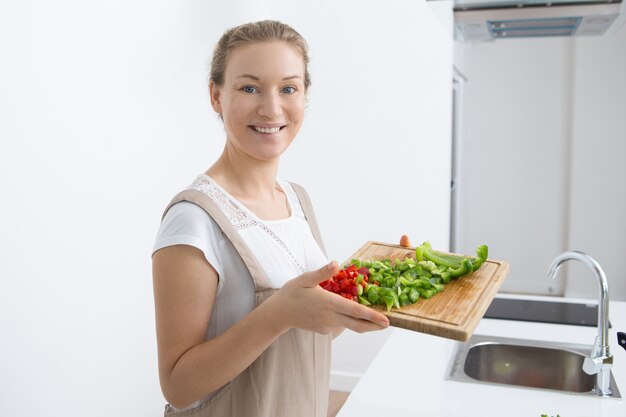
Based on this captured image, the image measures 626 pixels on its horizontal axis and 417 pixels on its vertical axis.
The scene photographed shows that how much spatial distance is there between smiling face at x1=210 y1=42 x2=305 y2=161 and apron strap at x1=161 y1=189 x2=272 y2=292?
143mm

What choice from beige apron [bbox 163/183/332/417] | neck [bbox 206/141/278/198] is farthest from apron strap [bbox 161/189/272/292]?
neck [bbox 206/141/278/198]

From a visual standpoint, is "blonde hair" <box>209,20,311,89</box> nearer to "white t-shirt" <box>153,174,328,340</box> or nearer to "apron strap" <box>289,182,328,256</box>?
"white t-shirt" <box>153,174,328,340</box>

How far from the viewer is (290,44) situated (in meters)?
1.20

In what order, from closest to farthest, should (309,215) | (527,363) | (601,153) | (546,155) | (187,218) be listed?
(187,218) < (309,215) < (527,363) < (601,153) < (546,155)

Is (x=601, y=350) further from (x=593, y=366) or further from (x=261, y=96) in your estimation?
(x=261, y=96)

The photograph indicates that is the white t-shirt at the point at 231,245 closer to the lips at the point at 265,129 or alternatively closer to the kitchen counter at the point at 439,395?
the lips at the point at 265,129

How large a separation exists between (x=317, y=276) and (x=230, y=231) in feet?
0.73

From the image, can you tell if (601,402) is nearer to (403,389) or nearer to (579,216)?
(403,389)

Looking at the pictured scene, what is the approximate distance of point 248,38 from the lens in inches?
46.2

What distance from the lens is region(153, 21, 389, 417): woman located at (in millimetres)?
995

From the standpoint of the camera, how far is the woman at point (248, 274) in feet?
3.26

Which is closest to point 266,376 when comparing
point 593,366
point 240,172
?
point 240,172

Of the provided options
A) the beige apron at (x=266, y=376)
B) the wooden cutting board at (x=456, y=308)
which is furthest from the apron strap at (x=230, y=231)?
the wooden cutting board at (x=456, y=308)

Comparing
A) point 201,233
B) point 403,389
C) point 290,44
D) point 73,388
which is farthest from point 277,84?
point 73,388
